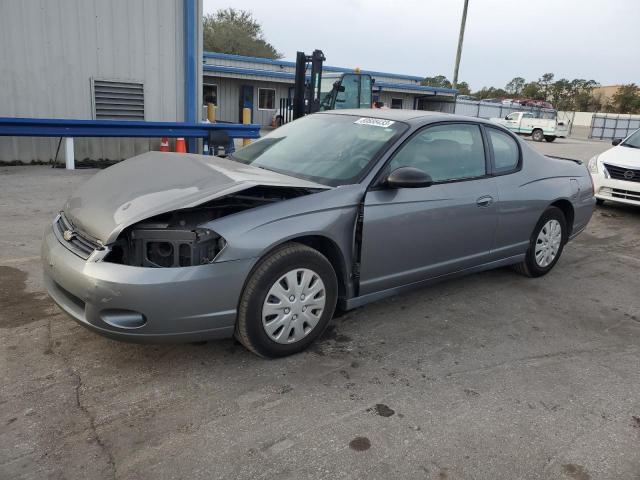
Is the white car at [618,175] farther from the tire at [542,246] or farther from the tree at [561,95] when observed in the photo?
the tree at [561,95]

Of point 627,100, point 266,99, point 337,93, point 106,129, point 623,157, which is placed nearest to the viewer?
point 623,157

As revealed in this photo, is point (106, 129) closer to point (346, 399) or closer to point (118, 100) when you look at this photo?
point (118, 100)

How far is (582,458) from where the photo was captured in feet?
8.52

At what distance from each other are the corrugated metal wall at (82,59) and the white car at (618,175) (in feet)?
28.1

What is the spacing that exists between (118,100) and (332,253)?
9.03 meters

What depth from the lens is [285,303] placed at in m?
3.19

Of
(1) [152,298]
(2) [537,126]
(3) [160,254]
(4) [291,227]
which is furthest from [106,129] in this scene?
(2) [537,126]

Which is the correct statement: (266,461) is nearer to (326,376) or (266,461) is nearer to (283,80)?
(326,376)

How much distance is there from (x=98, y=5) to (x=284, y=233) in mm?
9327

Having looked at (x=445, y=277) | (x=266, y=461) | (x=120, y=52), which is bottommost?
(x=266, y=461)

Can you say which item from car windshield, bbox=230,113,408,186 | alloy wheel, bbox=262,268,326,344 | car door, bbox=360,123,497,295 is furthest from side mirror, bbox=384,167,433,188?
alloy wheel, bbox=262,268,326,344

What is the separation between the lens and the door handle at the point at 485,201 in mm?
4227

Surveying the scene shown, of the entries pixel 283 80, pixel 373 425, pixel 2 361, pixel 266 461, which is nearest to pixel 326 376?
pixel 373 425

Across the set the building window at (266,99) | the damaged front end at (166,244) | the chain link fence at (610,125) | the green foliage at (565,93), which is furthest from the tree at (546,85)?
the damaged front end at (166,244)
